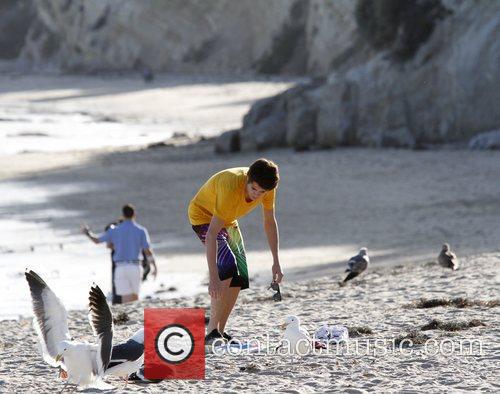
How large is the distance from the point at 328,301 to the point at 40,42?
7399 cm

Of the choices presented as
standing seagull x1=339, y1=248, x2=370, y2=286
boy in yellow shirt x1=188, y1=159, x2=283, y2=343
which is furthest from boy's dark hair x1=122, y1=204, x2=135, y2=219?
boy in yellow shirt x1=188, y1=159, x2=283, y2=343

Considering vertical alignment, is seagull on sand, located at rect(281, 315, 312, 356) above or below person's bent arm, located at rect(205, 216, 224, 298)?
below

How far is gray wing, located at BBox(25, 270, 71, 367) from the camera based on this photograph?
738cm

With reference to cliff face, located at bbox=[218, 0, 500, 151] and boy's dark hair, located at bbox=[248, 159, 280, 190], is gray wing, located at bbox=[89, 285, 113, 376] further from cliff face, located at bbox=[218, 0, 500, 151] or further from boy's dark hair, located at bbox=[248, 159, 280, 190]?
cliff face, located at bbox=[218, 0, 500, 151]

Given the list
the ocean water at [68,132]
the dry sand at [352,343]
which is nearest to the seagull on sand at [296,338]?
the dry sand at [352,343]

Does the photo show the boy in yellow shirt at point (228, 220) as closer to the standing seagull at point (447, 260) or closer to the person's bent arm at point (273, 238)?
the person's bent arm at point (273, 238)

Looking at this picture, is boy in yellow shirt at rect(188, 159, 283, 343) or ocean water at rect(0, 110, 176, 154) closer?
boy in yellow shirt at rect(188, 159, 283, 343)

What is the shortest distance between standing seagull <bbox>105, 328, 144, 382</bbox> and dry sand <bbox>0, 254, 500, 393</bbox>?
0.21 meters

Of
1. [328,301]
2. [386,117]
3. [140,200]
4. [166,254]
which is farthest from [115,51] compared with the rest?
[328,301]

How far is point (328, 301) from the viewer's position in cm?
1159

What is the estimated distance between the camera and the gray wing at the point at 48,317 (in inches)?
291

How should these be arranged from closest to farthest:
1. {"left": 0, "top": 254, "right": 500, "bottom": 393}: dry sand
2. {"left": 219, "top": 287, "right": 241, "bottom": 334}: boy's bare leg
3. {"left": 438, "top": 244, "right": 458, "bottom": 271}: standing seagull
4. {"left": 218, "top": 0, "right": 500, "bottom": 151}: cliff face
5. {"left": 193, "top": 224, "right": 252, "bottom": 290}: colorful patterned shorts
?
{"left": 0, "top": 254, "right": 500, "bottom": 393}: dry sand → {"left": 193, "top": 224, "right": 252, "bottom": 290}: colorful patterned shorts → {"left": 219, "top": 287, "right": 241, "bottom": 334}: boy's bare leg → {"left": 438, "top": 244, "right": 458, "bottom": 271}: standing seagull → {"left": 218, "top": 0, "right": 500, "bottom": 151}: cliff face

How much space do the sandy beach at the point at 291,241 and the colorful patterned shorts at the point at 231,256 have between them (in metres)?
0.51

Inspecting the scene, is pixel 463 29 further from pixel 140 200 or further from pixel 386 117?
pixel 140 200
